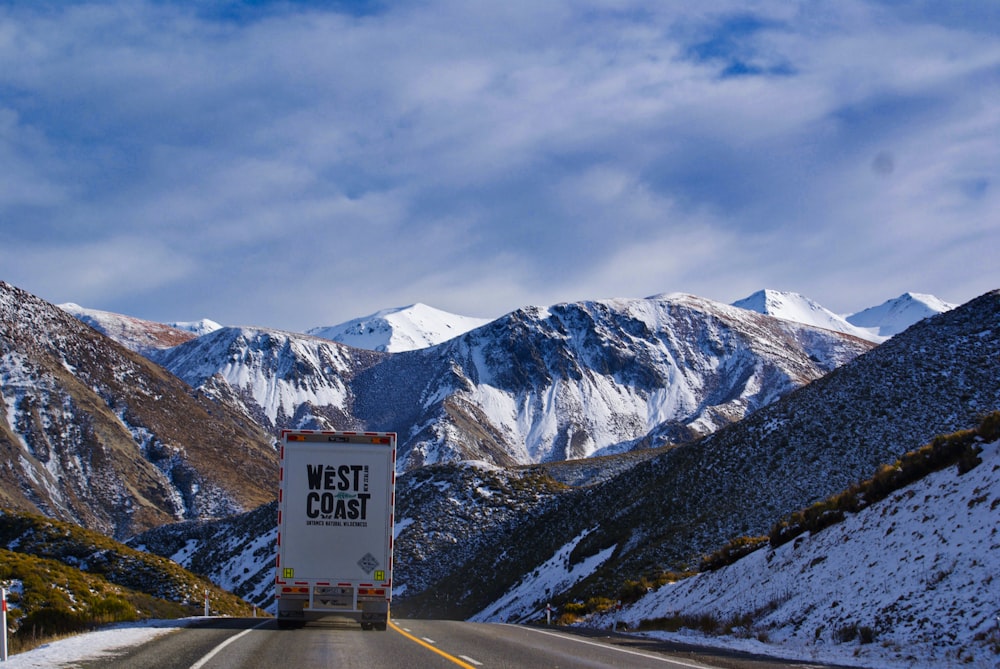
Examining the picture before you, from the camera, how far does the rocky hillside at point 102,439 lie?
11412 cm

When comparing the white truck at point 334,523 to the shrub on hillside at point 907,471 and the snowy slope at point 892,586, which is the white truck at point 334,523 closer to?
the snowy slope at point 892,586

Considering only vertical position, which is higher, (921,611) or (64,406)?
(64,406)

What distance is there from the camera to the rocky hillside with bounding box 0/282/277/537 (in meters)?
114

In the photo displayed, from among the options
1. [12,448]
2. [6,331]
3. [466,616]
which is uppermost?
[6,331]

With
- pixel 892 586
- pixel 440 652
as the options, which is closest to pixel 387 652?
pixel 440 652

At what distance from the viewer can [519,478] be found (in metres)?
89.5

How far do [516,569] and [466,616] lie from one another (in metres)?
6.27

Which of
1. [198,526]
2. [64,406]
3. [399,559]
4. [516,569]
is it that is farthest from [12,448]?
[516,569]

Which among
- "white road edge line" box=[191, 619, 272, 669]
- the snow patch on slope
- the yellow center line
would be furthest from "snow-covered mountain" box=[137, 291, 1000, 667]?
"white road edge line" box=[191, 619, 272, 669]

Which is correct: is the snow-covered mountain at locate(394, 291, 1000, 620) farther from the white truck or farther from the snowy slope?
the white truck

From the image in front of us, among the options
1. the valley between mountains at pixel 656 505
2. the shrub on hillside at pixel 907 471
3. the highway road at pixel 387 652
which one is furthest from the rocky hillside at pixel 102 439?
the shrub on hillside at pixel 907 471

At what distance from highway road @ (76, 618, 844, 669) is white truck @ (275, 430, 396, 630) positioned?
89cm

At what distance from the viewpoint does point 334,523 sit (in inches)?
754

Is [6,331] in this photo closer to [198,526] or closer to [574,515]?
[198,526]
